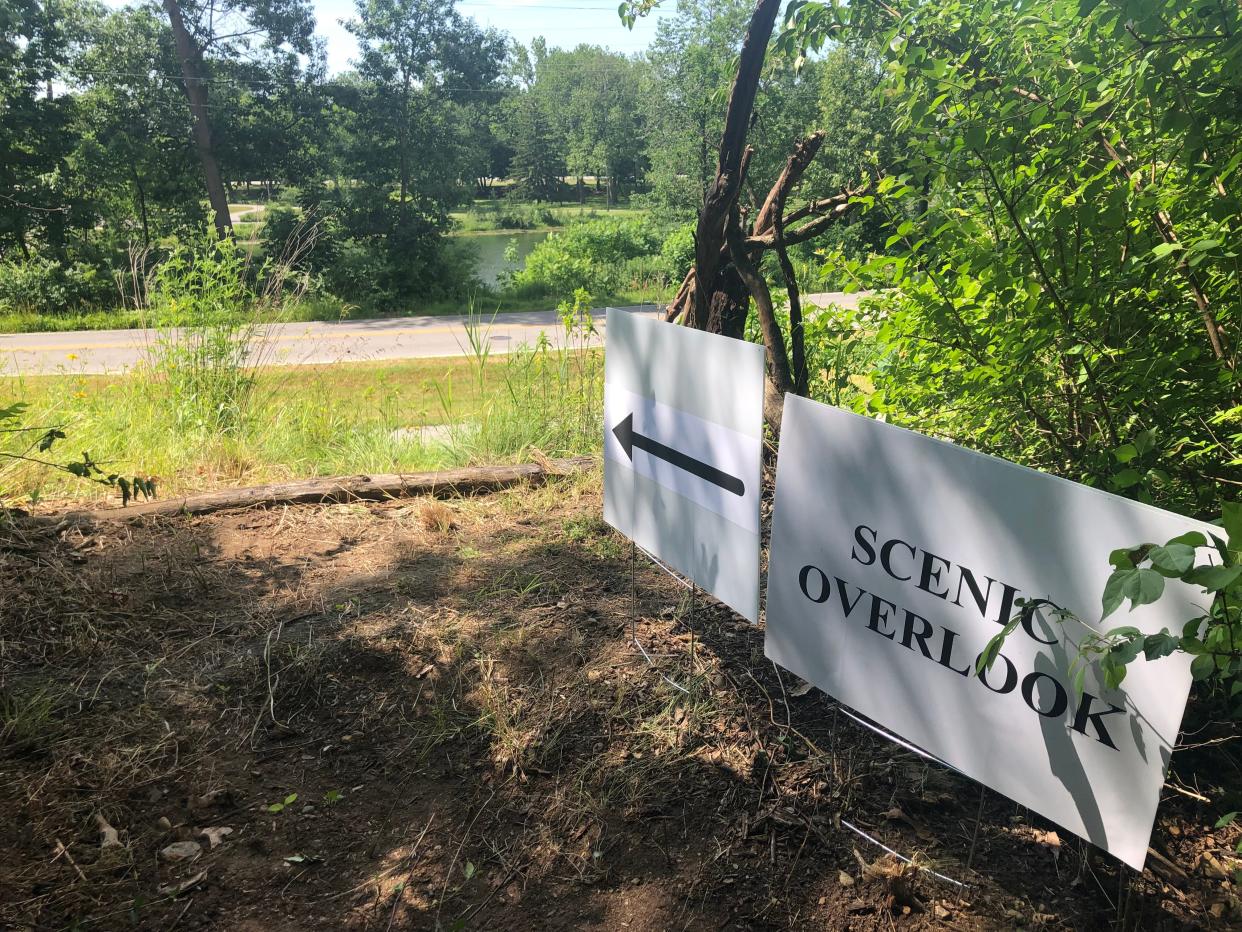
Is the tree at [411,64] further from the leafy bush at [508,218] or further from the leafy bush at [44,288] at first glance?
the leafy bush at [508,218]

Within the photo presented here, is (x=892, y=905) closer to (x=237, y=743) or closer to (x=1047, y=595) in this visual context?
(x=1047, y=595)

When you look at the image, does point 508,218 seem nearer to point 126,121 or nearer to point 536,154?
point 536,154

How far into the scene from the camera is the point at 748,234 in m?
4.00

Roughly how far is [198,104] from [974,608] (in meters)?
24.1

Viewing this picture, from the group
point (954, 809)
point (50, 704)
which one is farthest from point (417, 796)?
point (954, 809)

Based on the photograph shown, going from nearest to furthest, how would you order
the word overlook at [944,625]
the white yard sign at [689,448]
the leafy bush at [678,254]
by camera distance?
1. the word overlook at [944,625]
2. the white yard sign at [689,448]
3. the leafy bush at [678,254]

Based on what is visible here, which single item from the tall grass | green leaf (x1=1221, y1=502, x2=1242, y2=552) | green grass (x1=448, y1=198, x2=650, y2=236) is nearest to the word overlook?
green leaf (x1=1221, y1=502, x2=1242, y2=552)

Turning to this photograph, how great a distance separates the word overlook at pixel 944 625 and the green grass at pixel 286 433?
3.59 meters

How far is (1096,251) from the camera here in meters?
2.24

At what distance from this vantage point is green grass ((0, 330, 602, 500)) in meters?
5.12

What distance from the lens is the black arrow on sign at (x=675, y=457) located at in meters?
2.53

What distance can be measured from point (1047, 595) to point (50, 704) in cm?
293

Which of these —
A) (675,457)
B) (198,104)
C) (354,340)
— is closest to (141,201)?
(198,104)

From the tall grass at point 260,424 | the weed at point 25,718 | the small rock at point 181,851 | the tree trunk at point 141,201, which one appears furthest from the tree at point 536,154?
the small rock at point 181,851
